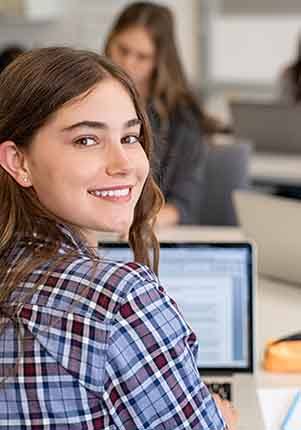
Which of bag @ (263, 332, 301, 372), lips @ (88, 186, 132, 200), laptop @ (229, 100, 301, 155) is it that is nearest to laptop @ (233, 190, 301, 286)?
bag @ (263, 332, 301, 372)

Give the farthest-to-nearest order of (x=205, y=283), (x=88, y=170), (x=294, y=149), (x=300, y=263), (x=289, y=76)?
(x=289, y=76), (x=294, y=149), (x=300, y=263), (x=205, y=283), (x=88, y=170)

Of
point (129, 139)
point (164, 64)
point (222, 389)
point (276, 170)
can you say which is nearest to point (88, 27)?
point (276, 170)

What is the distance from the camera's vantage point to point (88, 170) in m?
1.38

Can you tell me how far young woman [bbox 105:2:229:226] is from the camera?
11.1 feet

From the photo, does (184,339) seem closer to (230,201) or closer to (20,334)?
(20,334)

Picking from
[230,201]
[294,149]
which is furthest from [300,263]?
[294,149]

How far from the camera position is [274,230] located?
2.50 m

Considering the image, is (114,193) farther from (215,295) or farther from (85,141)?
(215,295)

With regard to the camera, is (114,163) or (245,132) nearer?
(114,163)

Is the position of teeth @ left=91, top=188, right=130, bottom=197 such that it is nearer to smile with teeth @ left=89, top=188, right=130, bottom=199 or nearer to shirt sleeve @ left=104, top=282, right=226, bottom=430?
smile with teeth @ left=89, top=188, right=130, bottom=199

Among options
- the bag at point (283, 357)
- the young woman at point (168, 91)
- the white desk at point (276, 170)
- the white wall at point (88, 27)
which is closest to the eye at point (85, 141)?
the bag at point (283, 357)

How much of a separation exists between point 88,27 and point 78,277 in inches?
205

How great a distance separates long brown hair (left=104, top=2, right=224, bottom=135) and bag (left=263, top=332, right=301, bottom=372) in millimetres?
1523

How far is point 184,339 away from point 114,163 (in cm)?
25
